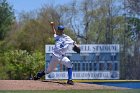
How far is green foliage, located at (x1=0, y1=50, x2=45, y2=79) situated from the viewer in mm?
52844

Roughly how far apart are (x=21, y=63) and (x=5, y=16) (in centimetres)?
586

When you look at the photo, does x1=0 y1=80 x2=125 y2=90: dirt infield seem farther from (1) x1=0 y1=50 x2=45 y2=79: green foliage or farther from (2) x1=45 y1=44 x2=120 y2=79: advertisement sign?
(1) x1=0 y1=50 x2=45 y2=79: green foliage

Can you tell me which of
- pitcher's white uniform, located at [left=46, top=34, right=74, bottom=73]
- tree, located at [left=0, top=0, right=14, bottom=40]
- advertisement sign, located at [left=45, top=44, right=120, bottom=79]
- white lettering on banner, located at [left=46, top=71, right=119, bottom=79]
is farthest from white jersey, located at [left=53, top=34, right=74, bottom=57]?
tree, located at [left=0, top=0, right=14, bottom=40]

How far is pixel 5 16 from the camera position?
2068 inches

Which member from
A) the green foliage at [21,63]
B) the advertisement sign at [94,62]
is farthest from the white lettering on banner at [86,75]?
the green foliage at [21,63]

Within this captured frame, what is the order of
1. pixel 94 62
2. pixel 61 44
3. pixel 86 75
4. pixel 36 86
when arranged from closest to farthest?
pixel 36 86
pixel 61 44
pixel 94 62
pixel 86 75

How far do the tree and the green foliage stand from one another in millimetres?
3186

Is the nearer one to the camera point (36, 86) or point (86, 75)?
point (36, 86)

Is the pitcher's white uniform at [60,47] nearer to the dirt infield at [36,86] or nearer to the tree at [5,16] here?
the dirt infield at [36,86]

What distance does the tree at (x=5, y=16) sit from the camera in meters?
51.8

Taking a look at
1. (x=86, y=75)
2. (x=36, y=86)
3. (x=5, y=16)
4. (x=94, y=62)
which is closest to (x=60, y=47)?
(x=36, y=86)

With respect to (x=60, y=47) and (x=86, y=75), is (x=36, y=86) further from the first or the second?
(x=86, y=75)

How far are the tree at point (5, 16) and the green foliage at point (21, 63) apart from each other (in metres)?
3.19

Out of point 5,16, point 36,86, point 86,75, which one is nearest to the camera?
point 36,86
